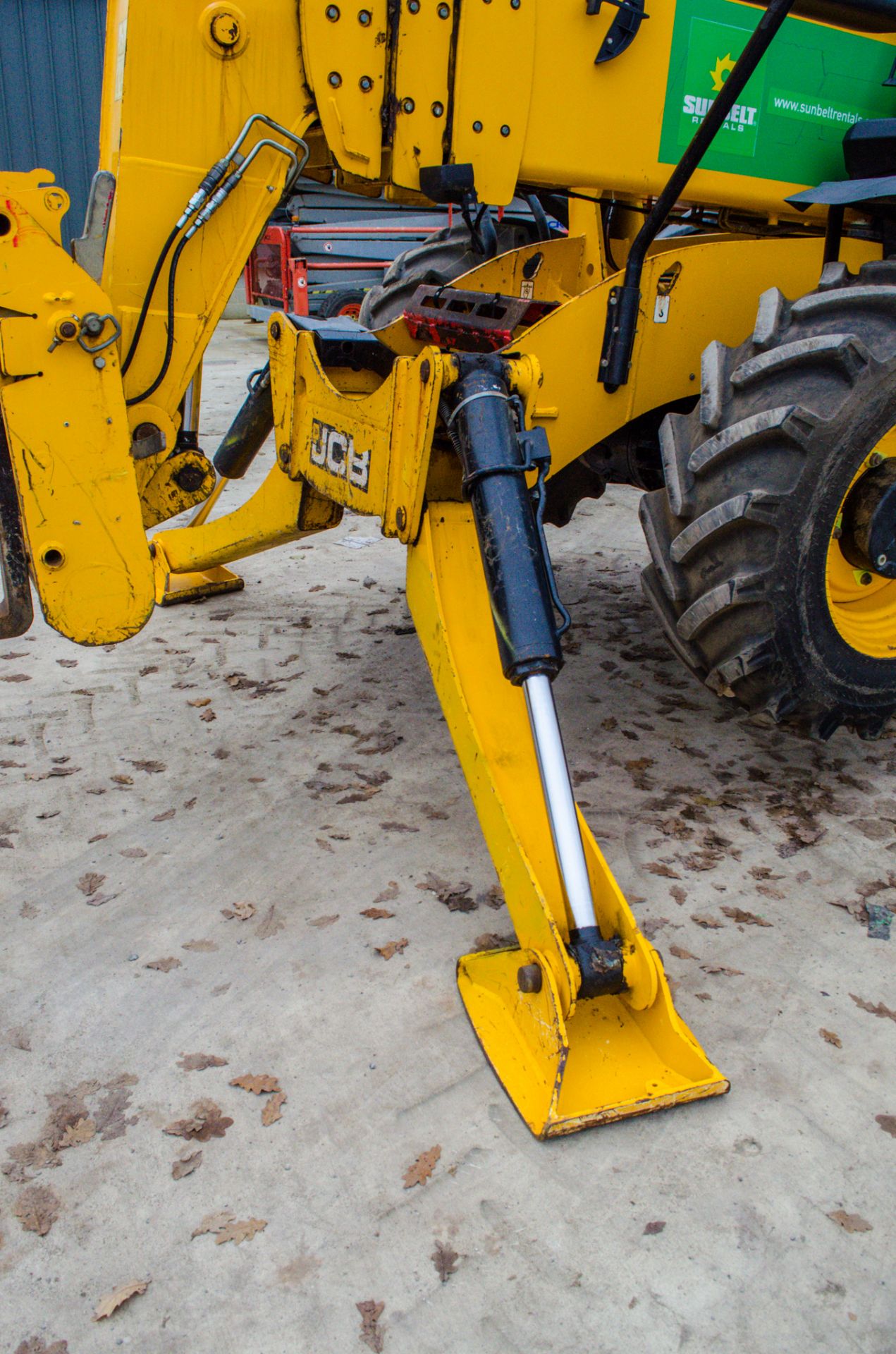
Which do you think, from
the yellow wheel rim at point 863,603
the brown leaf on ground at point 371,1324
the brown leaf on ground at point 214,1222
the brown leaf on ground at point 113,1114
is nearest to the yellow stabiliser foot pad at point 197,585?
the yellow wheel rim at point 863,603

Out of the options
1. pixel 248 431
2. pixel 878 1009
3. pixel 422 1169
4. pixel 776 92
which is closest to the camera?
pixel 422 1169

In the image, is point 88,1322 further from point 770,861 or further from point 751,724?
point 751,724

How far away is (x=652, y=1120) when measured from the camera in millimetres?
2158

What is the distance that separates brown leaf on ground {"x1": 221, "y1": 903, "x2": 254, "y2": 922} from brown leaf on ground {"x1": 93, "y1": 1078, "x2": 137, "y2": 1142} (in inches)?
23.7

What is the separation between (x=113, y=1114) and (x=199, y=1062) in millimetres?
207

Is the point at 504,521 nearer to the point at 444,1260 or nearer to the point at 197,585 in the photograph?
the point at 444,1260

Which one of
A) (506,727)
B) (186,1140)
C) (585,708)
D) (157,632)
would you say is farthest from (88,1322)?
(157,632)

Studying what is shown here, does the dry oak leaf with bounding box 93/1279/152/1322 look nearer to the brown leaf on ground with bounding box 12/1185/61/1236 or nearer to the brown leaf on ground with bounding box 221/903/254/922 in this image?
the brown leaf on ground with bounding box 12/1185/61/1236

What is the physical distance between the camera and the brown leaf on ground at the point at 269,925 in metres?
2.75

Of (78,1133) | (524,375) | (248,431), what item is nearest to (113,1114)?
(78,1133)

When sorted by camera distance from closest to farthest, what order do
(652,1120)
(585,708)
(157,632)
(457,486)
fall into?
(652,1120)
(457,486)
(585,708)
(157,632)

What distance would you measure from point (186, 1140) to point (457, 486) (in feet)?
5.53

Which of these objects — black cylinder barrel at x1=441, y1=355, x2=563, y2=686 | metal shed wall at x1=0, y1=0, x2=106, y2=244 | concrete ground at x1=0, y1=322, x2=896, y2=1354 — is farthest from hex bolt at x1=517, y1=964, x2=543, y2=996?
metal shed wall at x1=0, y1=0, x2=106, y2=244

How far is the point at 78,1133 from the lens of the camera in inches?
83.8
